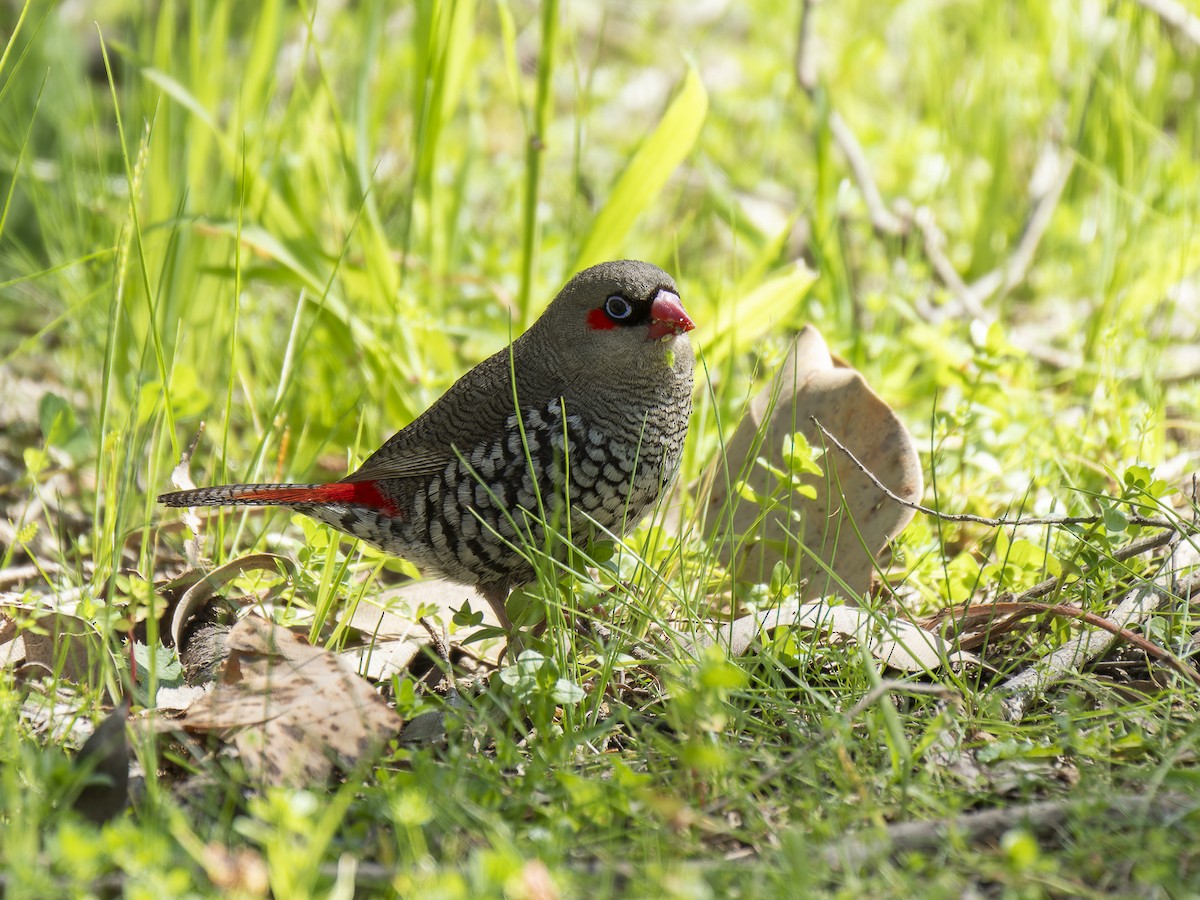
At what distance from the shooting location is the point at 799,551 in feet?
8.18

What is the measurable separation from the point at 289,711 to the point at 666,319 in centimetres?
130

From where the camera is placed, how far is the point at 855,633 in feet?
7.84

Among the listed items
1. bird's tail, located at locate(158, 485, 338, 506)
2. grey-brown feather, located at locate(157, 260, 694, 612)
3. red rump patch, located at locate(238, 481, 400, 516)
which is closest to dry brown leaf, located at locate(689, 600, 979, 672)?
grey-brown feather, located at locate(157, 260, 694, 612)

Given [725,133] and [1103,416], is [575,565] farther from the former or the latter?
[725,133]


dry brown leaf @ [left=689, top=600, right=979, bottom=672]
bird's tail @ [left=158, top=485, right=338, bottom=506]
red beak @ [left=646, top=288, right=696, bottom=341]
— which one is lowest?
bird's tail @ [left=158, top=485, right=338, bottom=506]

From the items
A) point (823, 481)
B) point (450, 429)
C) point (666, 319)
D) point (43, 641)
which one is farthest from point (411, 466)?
point (823, 481)

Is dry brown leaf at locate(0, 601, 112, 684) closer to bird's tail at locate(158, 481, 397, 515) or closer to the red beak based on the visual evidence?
bird's tail at locate(158, 481, 397, 515)

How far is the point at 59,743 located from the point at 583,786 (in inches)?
39.1

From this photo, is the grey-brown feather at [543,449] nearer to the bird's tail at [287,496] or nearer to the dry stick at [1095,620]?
the bird's tail at [287,496]

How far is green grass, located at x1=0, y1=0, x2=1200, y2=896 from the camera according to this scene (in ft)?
6.07

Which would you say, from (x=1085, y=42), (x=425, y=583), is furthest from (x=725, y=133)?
(x=425, y=583)

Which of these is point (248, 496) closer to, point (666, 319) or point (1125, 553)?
point (666, 319)

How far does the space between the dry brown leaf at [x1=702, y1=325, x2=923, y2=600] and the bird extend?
0.83 ft

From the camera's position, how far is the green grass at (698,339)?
185cm
